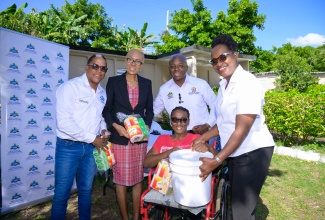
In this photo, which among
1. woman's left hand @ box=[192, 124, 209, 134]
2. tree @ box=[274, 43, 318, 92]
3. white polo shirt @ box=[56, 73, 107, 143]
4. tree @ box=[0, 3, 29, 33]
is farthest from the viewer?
tree @ box=[274, 43, 318, 92]

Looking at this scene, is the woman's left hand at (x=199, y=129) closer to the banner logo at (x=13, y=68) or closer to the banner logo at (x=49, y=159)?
the banner logo at (x=49, y=159)

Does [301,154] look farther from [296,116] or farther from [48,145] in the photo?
[48,145]

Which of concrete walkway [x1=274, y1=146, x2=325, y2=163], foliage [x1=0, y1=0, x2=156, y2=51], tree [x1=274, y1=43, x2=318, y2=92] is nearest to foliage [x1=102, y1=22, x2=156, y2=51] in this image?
foliage [x1=0, y1=0, x2=156, y2=51]

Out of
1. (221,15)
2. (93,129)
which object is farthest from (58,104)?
(221,15)

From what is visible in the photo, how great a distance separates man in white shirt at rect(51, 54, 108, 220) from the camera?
106 inches

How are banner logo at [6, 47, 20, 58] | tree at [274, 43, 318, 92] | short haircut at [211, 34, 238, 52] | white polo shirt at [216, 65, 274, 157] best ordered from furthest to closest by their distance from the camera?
tree at [274, 43, 318, 92] → banner logo at [6, 47, 20, 58] → short haircut at [211, 34, 238, 52] → white polo shirt at [216, 65, 274, 157]

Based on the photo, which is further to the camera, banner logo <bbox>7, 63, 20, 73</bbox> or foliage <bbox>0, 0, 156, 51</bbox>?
foliage <bbox>0, 0, 156, 51</bbox>

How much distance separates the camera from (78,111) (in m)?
2.75

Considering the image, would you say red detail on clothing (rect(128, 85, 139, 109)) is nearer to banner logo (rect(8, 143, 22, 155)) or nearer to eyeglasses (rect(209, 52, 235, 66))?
eyeglasses (rect(209, 52, 235, 66))

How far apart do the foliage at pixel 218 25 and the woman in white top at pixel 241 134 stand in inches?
853

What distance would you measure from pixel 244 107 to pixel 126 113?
5.09 ft

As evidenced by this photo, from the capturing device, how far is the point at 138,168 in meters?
3.05

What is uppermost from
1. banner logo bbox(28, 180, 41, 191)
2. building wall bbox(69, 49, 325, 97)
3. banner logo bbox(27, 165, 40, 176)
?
building wall bbox(69, 49, 325, 97)

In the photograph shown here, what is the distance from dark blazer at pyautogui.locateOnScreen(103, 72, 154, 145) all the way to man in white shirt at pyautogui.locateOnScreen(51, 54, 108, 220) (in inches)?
4.4
